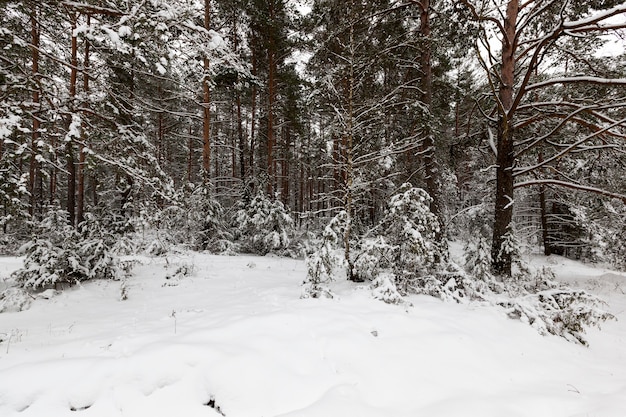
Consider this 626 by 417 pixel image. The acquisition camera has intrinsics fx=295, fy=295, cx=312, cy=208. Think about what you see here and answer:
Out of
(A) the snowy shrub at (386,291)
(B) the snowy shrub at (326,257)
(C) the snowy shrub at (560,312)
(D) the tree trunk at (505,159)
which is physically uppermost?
(D) the tree trunk at (505,159)

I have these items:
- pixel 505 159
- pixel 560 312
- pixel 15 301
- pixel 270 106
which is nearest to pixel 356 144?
pixel 505 159

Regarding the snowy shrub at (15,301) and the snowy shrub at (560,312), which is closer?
the snowy shrub at (560,312)

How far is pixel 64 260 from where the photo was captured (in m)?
6.59

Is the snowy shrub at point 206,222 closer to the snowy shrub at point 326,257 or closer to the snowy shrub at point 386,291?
the snowy shrub at point 326,257

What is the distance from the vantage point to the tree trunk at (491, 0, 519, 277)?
7.02 m

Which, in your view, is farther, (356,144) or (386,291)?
(356,144)

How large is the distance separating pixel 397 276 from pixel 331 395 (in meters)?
3.65

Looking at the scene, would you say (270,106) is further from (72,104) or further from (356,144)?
(72,104)

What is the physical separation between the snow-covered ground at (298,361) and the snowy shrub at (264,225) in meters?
6.75

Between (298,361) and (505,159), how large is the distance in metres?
6.87

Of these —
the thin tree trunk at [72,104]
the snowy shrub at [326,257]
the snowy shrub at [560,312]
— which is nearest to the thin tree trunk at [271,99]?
the thin tree trunk at [72,104]

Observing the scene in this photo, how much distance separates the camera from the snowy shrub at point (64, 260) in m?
6.15

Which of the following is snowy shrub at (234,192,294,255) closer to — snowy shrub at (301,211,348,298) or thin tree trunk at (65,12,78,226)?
thin tree trunk at (65,12,78,226)

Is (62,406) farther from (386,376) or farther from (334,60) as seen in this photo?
(334,60)
